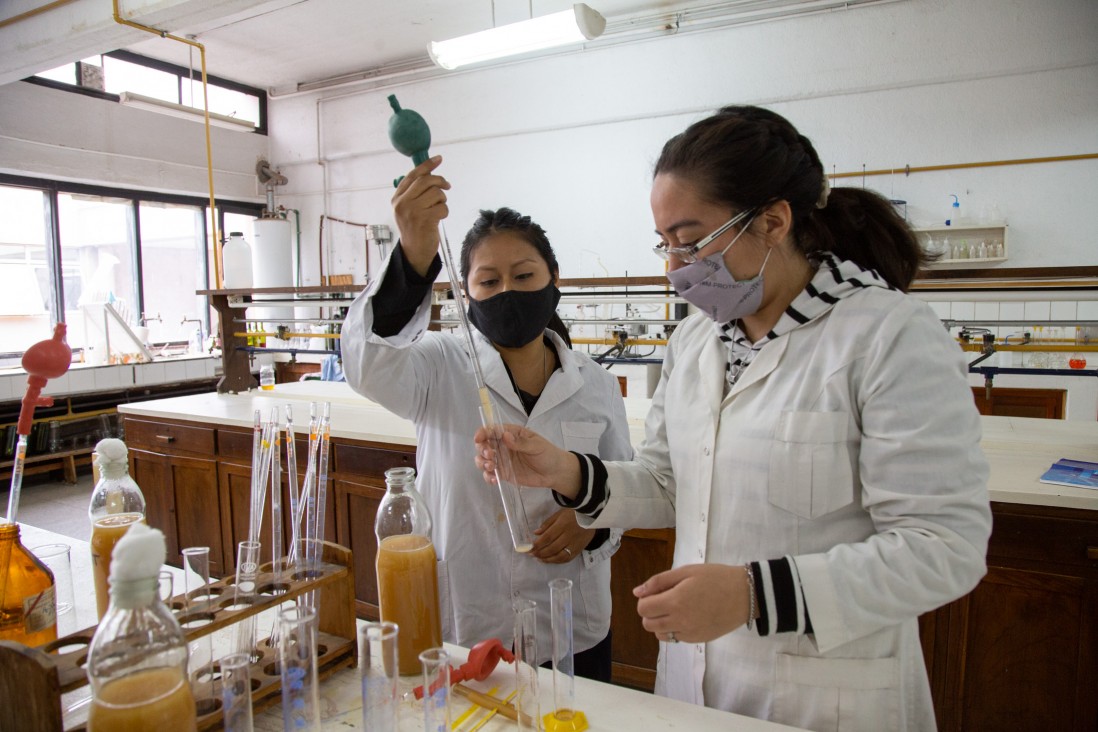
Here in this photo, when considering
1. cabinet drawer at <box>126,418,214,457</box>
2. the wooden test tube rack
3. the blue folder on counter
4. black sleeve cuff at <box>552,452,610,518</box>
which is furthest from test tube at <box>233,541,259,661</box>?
cabinet drawer at <box>126,418,214,457</box>

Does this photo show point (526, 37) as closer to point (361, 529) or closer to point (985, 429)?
point (361, 529)

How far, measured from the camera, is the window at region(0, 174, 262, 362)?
5.81 m

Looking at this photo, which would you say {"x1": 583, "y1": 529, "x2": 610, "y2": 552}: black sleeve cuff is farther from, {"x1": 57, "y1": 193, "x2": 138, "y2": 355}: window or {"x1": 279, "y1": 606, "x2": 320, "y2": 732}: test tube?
{"x1": 57, "y1": 193, "x2": 138, "y2": 355}: window

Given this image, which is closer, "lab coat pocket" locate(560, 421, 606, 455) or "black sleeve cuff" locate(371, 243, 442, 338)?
"black sleeve cuff" locate(371, 243, 442, 338)

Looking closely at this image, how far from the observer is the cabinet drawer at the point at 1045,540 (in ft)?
5.71

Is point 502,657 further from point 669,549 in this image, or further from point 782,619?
point 669,549

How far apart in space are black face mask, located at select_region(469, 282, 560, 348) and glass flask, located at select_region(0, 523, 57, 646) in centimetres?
91

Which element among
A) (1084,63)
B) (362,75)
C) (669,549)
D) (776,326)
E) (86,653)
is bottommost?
(669,549)

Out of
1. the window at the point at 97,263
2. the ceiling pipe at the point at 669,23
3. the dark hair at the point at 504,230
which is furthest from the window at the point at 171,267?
the dark hair at the point at 504,230

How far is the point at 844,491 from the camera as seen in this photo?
0.96m

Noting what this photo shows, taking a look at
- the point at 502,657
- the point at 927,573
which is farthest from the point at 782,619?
the point at 502,657

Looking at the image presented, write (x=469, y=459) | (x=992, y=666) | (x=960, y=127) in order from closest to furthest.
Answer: (x=469, y=459) < (x=992, y=666) < (x=960, y=127)

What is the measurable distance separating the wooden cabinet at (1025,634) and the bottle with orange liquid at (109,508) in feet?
6.61

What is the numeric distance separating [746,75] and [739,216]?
16.3 feet
